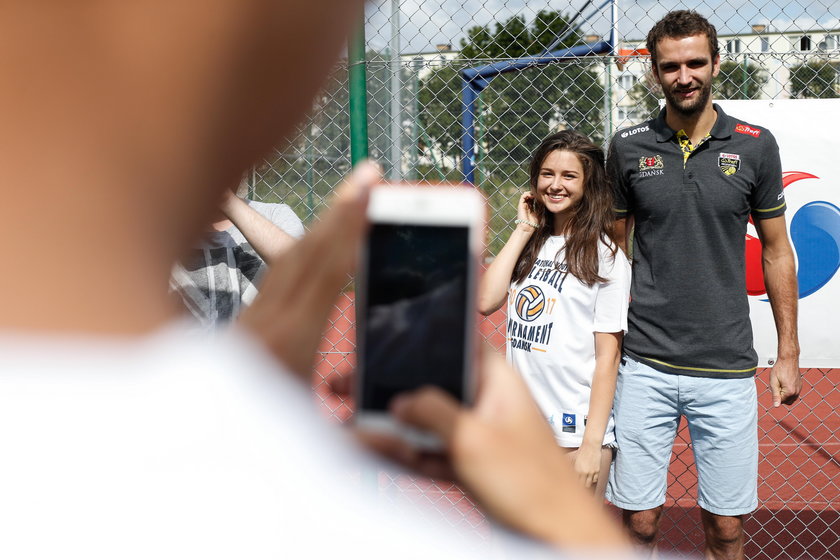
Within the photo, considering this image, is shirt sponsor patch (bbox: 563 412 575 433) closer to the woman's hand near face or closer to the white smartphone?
the woman's hand near face

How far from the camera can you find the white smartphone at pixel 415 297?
0.41 metres

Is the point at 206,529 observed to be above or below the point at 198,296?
above

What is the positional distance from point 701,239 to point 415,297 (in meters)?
2.75

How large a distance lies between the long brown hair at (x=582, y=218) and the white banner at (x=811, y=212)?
987 mm

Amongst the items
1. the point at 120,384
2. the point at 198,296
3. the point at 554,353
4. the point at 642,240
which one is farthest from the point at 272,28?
the point at 642,240

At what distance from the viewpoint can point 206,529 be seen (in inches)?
12.9

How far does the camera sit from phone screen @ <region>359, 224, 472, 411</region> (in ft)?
1.36

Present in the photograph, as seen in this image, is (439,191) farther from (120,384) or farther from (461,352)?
(120,384)

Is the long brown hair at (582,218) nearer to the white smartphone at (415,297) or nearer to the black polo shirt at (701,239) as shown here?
the black polo shirt at (701,239)

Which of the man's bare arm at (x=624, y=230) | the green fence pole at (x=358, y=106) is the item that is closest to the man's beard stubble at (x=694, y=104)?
the man's bare arm at (x=624, y=230)

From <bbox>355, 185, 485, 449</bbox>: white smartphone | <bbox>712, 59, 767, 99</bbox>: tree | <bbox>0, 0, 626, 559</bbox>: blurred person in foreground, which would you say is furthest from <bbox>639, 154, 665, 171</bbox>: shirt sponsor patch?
<bbox>712, 59, 767, 99</bbox>: tree

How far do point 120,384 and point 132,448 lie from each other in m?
0.03

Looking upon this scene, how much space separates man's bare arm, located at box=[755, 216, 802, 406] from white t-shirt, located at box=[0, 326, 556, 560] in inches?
122

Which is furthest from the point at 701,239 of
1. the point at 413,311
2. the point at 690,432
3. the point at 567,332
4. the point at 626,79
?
the point at 626,79
